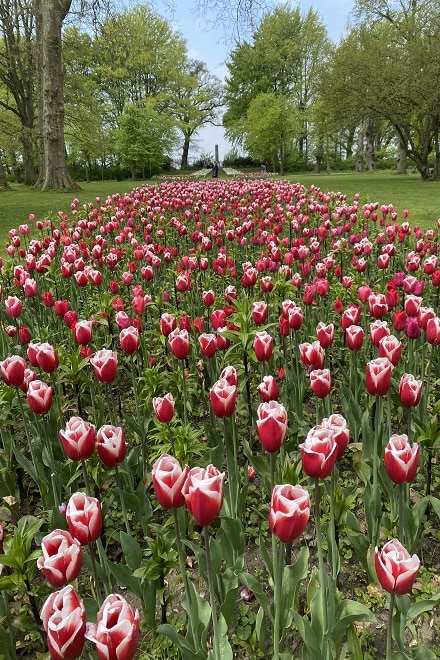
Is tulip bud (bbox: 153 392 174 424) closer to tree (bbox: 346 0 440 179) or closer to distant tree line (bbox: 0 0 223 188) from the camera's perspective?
distant tree line (bbox: 0 0 223 188)

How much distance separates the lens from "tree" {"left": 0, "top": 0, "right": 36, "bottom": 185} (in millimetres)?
29453

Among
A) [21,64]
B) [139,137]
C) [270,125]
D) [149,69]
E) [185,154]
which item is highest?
[149,69]

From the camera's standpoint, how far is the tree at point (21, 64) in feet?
96.6

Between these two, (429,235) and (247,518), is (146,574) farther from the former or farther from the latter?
(429,235)

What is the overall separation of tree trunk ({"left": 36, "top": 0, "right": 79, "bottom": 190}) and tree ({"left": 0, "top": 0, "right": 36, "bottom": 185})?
6.40 metres

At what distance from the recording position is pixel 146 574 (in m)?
2.16

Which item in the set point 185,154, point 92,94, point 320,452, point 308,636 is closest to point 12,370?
point 320,452

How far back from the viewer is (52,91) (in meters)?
21.6

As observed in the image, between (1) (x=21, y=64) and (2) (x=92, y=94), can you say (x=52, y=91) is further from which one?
(2) (x=92, y=94)

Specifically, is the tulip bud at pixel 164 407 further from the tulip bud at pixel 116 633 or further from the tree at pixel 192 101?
the tree at pixel 192 101

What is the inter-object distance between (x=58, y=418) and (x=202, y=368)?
1335mm

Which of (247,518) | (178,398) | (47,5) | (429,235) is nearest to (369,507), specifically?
(247,518)

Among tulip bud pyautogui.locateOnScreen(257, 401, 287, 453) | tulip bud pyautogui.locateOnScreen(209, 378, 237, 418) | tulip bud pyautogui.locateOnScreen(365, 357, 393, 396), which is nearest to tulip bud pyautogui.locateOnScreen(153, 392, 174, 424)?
tulip bud pyautogui.locateOnScreen(209, 378, 237, 418)

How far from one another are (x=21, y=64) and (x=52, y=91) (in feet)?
57.1
